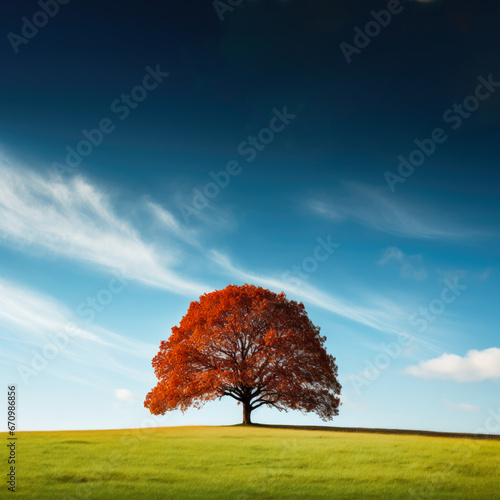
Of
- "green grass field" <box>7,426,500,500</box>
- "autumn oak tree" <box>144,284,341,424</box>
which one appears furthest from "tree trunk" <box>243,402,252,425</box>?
"green grass field" <box>7,426,500,500</box>

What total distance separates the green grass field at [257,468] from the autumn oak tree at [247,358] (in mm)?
9447

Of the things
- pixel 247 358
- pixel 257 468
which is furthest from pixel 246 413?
pixel 257 468

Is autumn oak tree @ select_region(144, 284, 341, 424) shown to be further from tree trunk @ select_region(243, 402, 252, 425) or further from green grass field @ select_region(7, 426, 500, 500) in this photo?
green grass field @ select_region(7, 426, 500, 500)

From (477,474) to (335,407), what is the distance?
19219 millimetres

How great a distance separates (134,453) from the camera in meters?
23.2

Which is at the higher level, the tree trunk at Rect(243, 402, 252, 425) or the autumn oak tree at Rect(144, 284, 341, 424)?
the autumn oak tree at Rect(144, 284, 341, 424)

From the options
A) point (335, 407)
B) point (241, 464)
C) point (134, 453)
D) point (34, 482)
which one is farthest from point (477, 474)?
point (335, 407)

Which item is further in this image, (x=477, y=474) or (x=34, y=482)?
(x=477, y=474)

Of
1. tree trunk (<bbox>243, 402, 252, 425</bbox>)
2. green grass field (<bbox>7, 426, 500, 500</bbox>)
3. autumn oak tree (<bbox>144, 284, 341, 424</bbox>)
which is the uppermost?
autumn oak tree (<bbox>144, 284, 341, 424</bbox>)

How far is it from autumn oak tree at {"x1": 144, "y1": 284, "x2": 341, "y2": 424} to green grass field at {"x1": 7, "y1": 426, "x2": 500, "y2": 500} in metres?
9.45

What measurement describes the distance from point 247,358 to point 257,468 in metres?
Answer: 18.0

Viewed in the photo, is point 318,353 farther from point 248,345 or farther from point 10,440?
point 10,440

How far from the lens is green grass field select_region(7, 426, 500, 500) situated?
17203 mm

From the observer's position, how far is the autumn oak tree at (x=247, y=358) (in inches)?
1476
